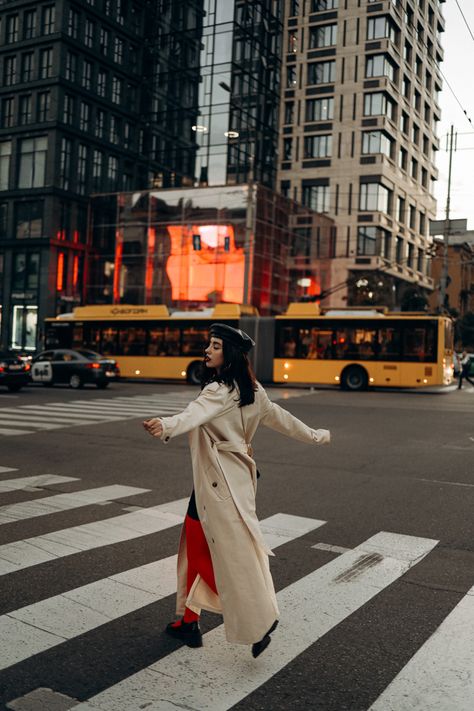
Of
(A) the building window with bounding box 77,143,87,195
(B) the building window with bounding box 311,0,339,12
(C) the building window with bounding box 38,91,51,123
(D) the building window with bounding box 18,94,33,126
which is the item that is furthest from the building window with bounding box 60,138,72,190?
(B) the building window with bounding box 311,0,339,12

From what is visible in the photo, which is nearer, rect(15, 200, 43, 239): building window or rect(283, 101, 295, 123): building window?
rect(15, 200, 43, 239): building window

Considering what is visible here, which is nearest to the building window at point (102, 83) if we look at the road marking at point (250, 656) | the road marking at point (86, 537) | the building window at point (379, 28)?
the building window at point (379, 28)

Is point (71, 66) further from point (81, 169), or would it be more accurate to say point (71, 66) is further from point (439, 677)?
point (439, 677)

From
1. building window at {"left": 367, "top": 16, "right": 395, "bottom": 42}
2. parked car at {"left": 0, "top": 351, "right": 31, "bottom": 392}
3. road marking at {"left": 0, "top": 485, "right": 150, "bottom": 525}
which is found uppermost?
building window at {"left": 367, "top": 16, "right": 395, "bottom": 42}

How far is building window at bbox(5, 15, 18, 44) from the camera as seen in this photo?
48.5 meters

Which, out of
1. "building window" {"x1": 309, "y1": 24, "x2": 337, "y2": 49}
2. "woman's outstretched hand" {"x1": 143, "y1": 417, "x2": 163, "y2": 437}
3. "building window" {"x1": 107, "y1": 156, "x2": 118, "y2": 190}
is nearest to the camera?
"woman's outstretched hand" {"x1": 143, "y1": 417, "x2": 163, "y2": 437}

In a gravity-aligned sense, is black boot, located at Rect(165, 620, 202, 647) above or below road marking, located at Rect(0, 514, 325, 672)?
above

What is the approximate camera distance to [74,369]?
26078 millimetres

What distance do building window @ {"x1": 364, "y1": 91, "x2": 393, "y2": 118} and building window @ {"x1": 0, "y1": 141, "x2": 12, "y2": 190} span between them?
2817cm

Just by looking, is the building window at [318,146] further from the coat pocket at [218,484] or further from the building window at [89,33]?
the coat pocket at [218,484]

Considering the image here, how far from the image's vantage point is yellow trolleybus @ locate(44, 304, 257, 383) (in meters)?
29.2

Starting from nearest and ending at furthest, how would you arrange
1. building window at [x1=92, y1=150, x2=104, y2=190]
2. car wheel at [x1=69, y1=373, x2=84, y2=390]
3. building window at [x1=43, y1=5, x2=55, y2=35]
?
car wheel at [x1=69, y1=373, x2=84, y2=390]
building window at [x1=43, y1=5, x2=55, y2=35]
building window at [x1=92, y1=150, x2=104, y2=190]

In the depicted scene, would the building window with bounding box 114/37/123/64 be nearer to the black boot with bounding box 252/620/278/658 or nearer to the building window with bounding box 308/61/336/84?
the building window with bounding box 308/61/336/84

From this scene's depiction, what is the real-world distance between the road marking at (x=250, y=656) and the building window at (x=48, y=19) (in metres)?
48.9
